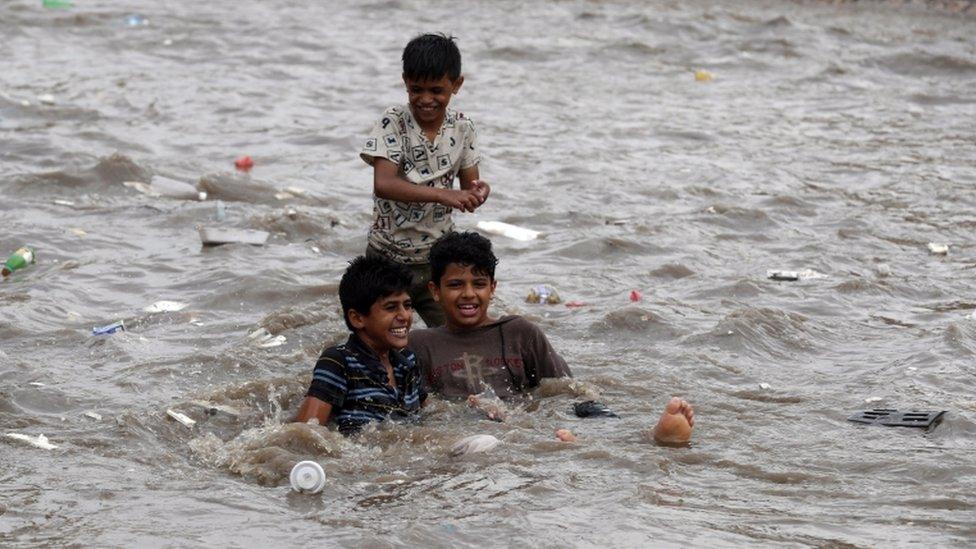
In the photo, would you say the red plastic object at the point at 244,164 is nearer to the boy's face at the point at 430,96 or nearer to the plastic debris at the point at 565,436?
the boy's face at the point at 430,96

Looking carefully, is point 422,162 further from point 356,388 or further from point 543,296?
point 543,296

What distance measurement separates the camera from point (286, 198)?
10.2 meters

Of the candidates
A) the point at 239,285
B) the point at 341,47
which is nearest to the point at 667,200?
the point at 239,285

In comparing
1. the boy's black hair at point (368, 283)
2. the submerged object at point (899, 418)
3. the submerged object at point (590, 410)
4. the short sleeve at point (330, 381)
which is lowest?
the submerged object at point (590, 410)

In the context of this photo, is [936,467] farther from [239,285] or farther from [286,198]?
[286,198]

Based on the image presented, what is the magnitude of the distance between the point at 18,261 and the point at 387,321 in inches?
127

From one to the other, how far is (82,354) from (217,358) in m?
0.60

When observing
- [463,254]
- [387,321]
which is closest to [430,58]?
[463,254]

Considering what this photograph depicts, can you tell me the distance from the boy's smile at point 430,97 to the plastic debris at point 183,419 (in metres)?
1.44

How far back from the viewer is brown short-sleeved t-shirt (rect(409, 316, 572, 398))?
615 centimetres

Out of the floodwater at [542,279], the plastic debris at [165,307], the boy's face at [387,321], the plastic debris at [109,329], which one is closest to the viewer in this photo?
the floodwater at [542,279]

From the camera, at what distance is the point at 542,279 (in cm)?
858

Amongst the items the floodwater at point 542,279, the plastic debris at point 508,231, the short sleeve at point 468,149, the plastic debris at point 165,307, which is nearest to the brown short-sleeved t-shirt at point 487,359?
the floodwater at point 542,279

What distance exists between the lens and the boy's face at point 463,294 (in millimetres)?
6059
